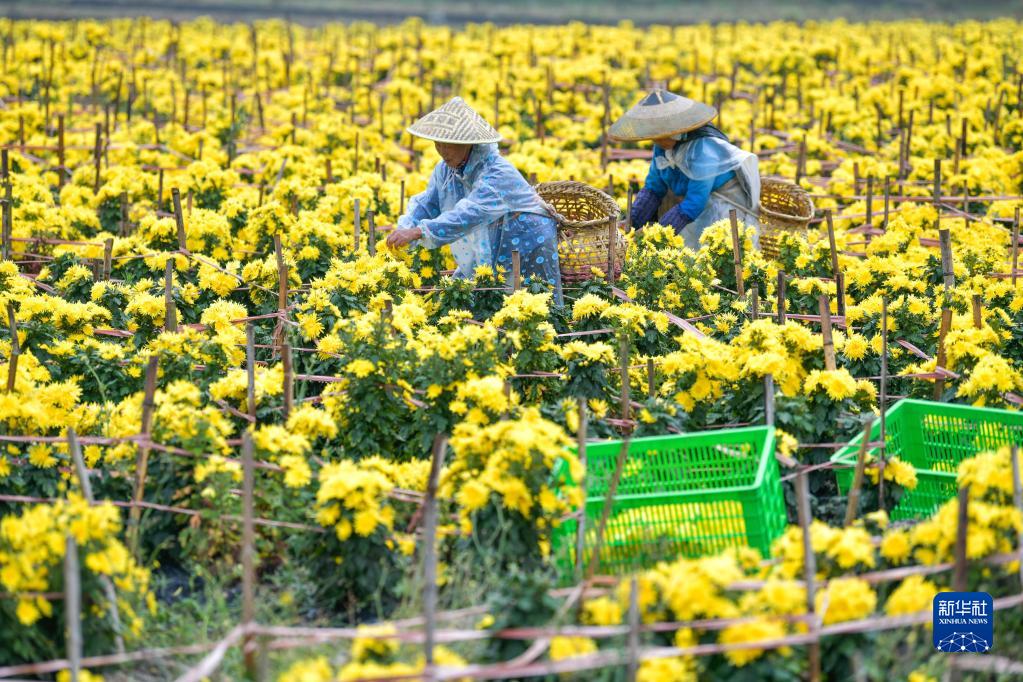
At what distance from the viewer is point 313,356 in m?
5.43

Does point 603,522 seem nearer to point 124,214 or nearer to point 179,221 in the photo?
point 179,221

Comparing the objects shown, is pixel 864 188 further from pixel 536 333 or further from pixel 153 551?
pixel 153 551

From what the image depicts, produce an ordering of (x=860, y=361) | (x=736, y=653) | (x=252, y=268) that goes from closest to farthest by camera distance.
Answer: (x=736, y=653)
(x=860, y=361)
(x=252, y=268)

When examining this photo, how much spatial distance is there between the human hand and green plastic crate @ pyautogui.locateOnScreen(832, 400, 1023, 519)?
2.17 m

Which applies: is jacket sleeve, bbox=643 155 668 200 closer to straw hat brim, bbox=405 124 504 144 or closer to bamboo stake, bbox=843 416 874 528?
straw hat brim, bbox=405 124 504 144

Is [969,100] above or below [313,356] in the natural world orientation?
above

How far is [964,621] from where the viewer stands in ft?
11.0

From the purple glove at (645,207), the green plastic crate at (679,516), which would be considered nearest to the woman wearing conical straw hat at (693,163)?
the purple glove at (645,207)

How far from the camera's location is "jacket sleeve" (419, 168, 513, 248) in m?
5.78

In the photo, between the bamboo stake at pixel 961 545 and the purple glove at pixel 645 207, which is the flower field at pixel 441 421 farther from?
the purple glove at pixel 645 207

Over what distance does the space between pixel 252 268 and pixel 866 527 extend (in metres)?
3.11

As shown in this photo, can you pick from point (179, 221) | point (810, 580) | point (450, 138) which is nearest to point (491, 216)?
point (450, 138)

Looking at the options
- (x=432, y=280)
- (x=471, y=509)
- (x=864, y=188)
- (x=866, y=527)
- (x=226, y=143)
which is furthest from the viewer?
(x=226, y=143)

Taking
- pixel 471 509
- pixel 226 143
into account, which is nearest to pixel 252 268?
pixel 471 509
